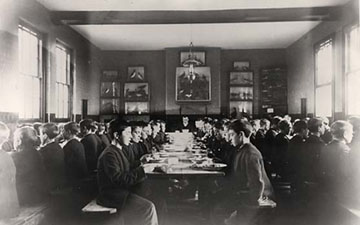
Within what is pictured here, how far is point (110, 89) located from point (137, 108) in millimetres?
281

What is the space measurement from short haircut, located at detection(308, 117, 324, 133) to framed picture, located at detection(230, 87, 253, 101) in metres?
0.60

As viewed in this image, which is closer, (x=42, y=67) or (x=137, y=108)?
(x=137, y=108)

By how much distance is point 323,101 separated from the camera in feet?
11.3

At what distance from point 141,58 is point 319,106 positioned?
184 centimetres

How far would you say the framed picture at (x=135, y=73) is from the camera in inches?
100.0

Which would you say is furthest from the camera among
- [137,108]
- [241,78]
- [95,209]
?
[241,78]

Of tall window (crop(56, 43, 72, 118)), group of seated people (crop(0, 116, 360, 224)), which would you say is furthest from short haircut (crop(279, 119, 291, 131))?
tall window (crop(56, 43, 72, 118))

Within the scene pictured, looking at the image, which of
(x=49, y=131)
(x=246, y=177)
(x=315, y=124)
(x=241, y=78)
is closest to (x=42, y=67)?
(x=49, y=131)

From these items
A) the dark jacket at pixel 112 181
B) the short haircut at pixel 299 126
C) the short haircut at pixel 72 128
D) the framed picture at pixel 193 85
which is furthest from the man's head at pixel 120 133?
the short haircut at pixel 299 126

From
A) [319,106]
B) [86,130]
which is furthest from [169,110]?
[319,106]

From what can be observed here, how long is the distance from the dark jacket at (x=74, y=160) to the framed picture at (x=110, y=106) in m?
0.35

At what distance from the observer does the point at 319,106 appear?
11.2ft

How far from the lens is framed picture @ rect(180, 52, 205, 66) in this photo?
8.64 ft

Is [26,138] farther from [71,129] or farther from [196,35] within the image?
[196,35]
